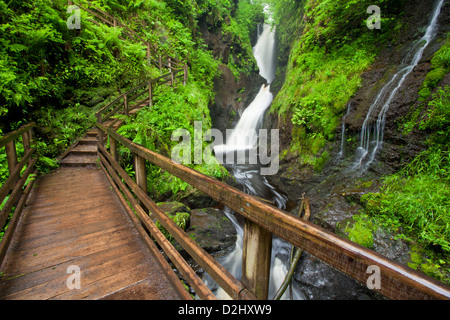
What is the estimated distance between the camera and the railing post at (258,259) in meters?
1.20

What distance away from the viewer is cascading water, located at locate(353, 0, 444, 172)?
7488 mm

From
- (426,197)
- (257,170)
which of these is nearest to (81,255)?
(426,197)

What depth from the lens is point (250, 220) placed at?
48.1 inches

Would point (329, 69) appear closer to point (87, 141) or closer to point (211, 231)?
point (211, 231)

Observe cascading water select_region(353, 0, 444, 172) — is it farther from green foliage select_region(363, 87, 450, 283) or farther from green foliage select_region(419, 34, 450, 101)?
green foliage select_region(363, 87, 450, 283)

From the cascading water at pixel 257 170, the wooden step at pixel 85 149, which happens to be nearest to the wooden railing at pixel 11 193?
the wooden step at pixel 85 149

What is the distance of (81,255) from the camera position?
2457 millimetres

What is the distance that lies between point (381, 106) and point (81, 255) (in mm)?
9788

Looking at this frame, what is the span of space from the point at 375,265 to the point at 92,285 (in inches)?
94.2

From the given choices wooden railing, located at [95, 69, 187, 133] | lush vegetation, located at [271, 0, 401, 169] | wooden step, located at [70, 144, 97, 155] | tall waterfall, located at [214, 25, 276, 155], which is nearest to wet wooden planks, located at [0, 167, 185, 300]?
wooden step, located at [70, 144, 97, 155]

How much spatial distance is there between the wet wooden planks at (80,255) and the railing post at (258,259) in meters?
0.97

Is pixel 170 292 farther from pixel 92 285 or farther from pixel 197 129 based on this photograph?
pixel 197 129

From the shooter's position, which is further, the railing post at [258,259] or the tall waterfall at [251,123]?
the tall waterfall at [251,123]

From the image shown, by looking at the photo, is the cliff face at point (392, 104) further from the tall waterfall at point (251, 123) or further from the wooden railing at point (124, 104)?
the wooden railing at point (124, 104)
